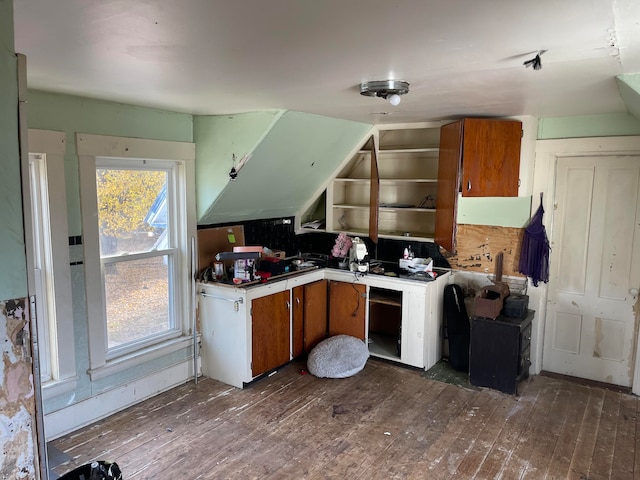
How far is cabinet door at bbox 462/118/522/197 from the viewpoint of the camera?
153 inches

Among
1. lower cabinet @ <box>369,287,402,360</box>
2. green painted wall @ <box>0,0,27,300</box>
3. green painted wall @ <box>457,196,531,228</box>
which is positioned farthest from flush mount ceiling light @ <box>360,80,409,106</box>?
lower cabinet @ <box>369,287,402,360</box>

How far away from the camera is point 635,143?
3805 millimetres

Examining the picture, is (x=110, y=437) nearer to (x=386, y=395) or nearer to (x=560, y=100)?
(x=386, y=395)

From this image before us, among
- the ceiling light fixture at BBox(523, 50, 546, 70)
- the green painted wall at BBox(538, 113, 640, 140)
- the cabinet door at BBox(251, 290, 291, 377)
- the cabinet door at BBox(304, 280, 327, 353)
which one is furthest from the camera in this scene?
the cabinet door at BBox(304, 280, 327, 353)

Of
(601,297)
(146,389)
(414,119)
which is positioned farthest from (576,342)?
(146,389)

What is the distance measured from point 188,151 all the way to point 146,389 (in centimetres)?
199

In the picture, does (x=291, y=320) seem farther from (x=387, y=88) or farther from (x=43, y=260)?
(x=387, y=88)

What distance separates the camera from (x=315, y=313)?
473 centimetres

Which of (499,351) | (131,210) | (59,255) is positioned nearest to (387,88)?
(131,210)

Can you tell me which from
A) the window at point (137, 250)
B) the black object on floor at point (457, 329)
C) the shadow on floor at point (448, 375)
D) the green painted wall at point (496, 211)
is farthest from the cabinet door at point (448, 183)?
the window at point (137, 250)

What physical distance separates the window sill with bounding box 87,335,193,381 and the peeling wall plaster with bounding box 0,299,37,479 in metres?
2.32

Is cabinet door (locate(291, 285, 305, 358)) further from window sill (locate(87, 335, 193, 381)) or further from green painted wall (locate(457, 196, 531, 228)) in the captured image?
green painted wall (locate(457, 196, 531, 228))

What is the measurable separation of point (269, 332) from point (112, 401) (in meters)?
1.34

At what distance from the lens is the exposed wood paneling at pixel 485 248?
4.39 meters
